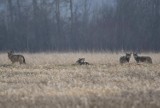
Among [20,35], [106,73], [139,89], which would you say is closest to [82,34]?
[20,35]

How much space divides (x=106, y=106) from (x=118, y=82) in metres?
3.88

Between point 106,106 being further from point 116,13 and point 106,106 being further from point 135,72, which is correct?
point 116,13

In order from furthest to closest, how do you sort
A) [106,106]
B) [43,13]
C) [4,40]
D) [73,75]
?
[43,13] < [4,40] < [73,75] < [106,106]

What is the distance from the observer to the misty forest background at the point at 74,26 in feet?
167

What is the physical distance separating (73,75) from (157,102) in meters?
6.10

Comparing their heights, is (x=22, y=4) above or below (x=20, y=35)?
above

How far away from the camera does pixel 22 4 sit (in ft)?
184

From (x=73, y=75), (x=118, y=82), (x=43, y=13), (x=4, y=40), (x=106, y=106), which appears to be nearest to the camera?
(x=106, y=106)

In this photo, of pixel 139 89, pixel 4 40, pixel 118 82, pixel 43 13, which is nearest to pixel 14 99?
pixel 139 89

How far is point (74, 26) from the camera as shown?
55.1m

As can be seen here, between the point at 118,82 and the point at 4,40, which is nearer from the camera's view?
the point at 118,82

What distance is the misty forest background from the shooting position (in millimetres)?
50812

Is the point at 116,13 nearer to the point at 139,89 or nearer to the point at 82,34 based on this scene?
the point at 82,34

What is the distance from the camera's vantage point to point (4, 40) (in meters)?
48.8
